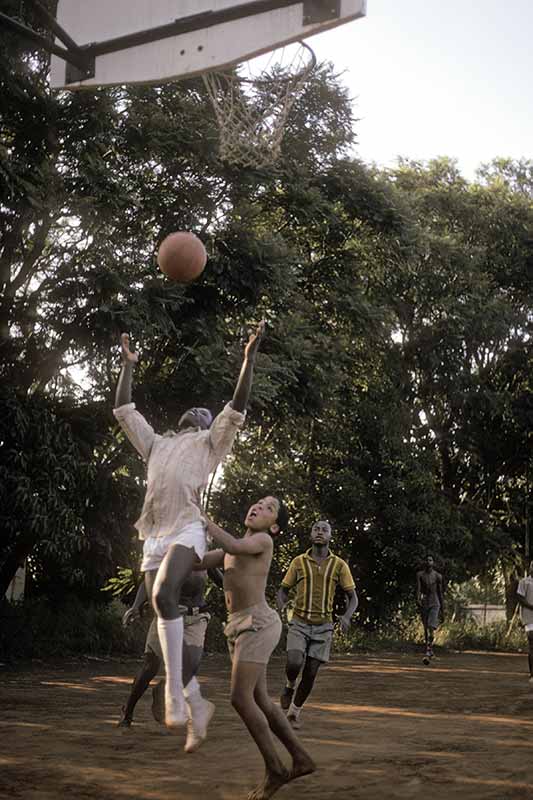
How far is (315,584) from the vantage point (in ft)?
35.6

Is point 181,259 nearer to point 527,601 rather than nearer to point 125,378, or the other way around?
point 125,378

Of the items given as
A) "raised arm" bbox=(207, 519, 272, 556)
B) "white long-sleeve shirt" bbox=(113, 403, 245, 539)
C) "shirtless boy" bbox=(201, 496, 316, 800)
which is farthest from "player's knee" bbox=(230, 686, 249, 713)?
"white long-sleeve shirt" bbox=(113, 403, 245, 539)

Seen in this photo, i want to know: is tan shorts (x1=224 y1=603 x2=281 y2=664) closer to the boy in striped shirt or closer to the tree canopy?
the boy in striped shirt

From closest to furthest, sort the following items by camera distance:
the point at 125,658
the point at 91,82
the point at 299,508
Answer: the point at 91,82, the point at 125,658, the point at 299,508

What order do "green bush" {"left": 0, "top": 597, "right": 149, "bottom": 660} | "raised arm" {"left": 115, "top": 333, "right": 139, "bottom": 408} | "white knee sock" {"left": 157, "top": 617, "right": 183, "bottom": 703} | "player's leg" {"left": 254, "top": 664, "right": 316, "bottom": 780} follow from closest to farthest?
"white knee sock" {"left": 157, "top": 617, "right": 183, "bottom": 703} → "player's leg" {"left": 254, "top": 664, "right": 316, "bottom": 780} → "raised arm" {"left": 115, "top": 333, "right": 139, "bottom": 408} → "green bush" {"left": 0, "top": 597, "right": 149, "bottom": 660}

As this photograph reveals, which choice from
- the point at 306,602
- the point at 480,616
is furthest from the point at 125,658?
the point at 480,616

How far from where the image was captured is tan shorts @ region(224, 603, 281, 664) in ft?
22.4

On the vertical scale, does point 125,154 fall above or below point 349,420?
above

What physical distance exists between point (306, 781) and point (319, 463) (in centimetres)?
2209

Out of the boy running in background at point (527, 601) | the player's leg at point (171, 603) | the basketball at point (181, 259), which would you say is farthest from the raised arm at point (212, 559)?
the boy running in background at point (527, 601)

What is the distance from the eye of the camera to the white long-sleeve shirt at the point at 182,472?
677cm

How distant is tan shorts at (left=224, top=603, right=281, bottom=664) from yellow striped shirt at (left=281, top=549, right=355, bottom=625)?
380 cm

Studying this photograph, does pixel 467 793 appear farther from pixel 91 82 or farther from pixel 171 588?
pixel 91 82

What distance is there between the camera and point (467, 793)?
693cm
